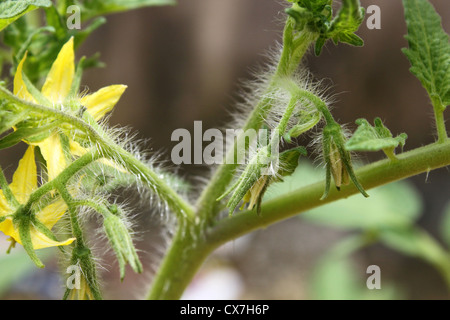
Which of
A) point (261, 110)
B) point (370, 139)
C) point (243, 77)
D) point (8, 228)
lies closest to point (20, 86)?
point (8, 228)

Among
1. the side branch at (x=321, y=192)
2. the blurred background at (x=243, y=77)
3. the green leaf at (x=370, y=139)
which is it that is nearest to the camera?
the green leaf at (x=370, y=139)

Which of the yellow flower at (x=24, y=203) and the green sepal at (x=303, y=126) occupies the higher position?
the green sepal at (x=303, y=126)

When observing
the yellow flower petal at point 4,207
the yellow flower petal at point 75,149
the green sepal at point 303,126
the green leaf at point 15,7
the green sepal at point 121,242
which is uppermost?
the green leaf at point 15,7

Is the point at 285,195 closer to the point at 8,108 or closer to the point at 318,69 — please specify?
the point at 8,108

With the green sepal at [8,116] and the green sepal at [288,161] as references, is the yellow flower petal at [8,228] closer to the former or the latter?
the green sepal at [8,116]

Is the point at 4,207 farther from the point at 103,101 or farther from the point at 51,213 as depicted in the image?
the point at 103,101

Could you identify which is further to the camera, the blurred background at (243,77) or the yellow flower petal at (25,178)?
the blurred background at (243,77)

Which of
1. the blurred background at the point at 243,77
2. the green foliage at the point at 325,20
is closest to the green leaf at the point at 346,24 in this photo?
the green foliage at the point at 325,20
